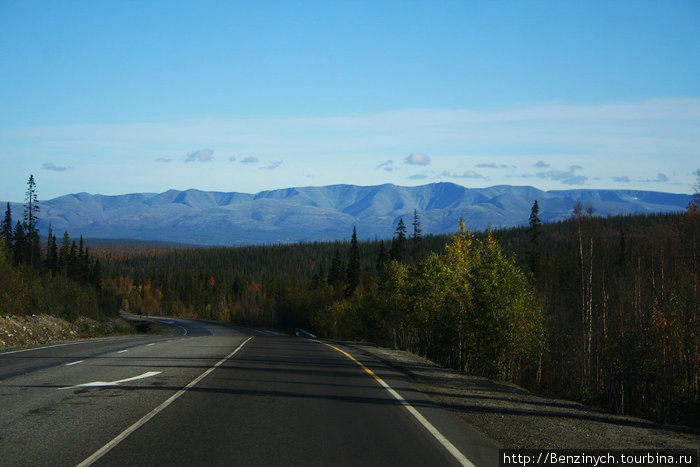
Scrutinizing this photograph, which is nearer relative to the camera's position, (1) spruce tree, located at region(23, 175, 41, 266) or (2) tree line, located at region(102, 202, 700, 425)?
(2) tree line, located at region(102, 202, 700, 425)

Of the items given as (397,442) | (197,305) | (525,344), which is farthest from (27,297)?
(197,305)

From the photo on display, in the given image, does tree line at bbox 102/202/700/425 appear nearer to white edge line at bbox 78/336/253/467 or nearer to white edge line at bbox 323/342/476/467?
white edge line at bbox 323/342/476/467

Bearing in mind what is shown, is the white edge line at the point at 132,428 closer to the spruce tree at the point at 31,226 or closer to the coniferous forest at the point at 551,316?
the coniferous forest at the point at 551,316

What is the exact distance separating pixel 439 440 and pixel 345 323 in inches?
3024

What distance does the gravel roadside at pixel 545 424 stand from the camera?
8.74m

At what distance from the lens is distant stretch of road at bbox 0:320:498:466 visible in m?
7.18

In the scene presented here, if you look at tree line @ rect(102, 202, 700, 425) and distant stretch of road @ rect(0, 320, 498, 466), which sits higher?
distant stretch of road @ rect(0, 320, 498, 466)

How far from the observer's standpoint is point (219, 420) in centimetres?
917

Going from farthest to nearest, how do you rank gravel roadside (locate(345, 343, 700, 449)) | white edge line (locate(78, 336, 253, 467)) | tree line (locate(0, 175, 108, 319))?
tree line (locate(0, 175, 108, 319)) < gravel roadside (locate(345, 343, 700, 449)) < white edge line (locate(78, 336, 253, 467))

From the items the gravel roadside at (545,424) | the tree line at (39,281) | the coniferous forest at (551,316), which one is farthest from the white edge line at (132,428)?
the tree line at (39,281)

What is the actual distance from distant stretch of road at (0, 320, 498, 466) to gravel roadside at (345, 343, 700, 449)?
0.56 meters

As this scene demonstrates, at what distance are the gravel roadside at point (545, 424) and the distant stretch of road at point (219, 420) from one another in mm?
563

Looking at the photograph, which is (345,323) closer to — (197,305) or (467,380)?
(467,380)

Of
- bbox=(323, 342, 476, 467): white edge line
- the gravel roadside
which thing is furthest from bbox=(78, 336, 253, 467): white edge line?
the gravel roadside
